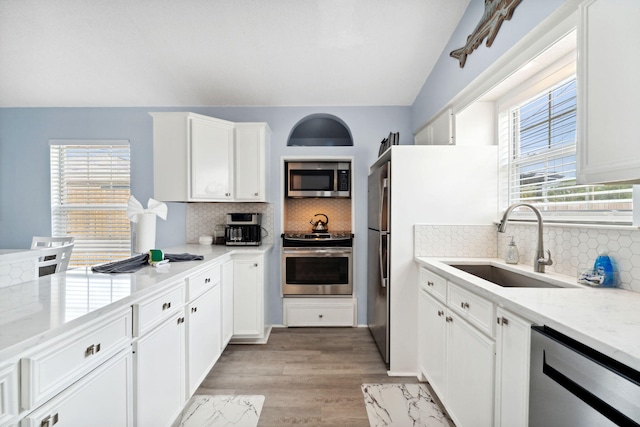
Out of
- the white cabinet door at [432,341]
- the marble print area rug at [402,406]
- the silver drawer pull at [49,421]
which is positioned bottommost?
the marble print area rug at [402,406]

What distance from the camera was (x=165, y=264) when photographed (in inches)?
70.7

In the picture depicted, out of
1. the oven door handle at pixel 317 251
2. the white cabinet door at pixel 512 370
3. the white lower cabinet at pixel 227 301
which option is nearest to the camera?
the white cabinet door at pixel 512 370

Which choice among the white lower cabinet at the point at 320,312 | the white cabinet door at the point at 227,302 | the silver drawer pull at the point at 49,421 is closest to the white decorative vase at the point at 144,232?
the white cabinet door at the point at 227,302

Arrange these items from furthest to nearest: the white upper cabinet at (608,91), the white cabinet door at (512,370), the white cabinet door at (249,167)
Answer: the white cabinet door at (249,167) < the white cabinet door at (512,370) < the white upper cabinet at (608,91)

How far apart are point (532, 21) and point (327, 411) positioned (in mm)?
2519

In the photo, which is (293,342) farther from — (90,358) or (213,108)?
(213,108)

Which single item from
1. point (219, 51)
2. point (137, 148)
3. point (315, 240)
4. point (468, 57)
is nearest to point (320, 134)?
point (315, 240)

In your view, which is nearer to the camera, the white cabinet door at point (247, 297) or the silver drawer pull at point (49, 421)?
the silver drawer pull at point (49, 421)

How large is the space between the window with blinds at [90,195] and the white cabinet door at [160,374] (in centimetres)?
234

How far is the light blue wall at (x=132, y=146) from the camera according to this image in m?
3.26

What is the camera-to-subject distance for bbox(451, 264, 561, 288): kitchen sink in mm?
1545

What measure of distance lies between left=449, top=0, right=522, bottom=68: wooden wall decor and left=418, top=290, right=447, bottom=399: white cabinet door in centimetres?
175

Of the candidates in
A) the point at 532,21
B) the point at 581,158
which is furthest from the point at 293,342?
the point at 532,21

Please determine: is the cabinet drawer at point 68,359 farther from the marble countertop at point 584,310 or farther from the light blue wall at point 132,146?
the light blue wall at point 132,146
